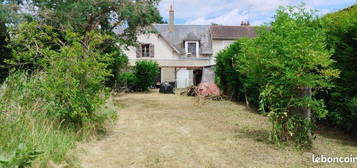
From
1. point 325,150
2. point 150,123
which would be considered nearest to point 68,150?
point 150,123

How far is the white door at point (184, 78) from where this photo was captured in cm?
2184

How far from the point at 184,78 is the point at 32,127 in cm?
1878

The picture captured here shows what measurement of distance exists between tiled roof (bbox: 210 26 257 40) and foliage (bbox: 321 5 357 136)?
1821 centimetres

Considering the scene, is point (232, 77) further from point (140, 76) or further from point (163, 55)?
point (163, 55)

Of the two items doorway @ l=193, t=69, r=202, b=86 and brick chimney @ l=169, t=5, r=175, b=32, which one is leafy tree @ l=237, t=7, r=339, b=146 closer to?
doorway @ l=193, t=69, r=202, b=86

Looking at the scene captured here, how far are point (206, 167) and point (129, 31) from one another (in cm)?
890

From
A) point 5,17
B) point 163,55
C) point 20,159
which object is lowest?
point 20,159

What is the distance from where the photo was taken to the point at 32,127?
12.2ft

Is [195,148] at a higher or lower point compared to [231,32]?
lower

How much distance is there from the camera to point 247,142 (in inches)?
179

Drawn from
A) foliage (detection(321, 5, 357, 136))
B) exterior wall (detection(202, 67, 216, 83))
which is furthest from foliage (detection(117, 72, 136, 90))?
foliage (detection(321, 5, 357, 136))

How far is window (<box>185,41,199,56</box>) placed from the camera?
23.0m

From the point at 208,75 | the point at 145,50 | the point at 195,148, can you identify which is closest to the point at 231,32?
the point at 145,50

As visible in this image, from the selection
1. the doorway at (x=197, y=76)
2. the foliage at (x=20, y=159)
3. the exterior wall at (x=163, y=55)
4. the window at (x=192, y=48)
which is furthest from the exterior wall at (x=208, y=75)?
the foliage at (x=20, y=159)
